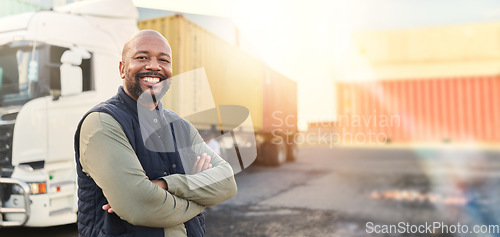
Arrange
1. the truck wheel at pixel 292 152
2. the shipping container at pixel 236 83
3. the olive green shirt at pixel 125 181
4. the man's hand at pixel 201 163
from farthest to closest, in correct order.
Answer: the truck wheel at pixel 292 152 → the shipping container at pixel 236 83 → the man's hand at pixel 201 163 → the olive green shirt at pixel 125 181

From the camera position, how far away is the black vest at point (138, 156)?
1.33 metres

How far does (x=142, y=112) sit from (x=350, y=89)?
21219mm

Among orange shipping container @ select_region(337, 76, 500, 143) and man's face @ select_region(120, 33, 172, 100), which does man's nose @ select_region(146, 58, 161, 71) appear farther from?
orange shipping container @ select_region(337, 76, 500, 143)

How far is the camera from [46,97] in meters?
4.06

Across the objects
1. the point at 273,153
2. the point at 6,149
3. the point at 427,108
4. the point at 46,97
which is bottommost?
the point at 273,153

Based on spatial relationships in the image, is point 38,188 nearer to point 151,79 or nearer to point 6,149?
point 6,149

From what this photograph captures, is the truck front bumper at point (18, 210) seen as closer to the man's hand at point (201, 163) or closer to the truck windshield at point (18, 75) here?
the truck windshield at point (18, 75)

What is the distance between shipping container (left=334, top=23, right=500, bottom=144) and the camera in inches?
779

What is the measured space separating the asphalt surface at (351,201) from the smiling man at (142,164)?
1875 millimetres

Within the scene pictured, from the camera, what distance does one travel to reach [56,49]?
4.17 metres

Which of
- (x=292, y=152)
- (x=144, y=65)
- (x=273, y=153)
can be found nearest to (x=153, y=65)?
(x=144, y=65)

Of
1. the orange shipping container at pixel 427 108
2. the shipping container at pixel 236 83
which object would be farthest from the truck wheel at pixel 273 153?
the orange shipping container at pixel 427 108

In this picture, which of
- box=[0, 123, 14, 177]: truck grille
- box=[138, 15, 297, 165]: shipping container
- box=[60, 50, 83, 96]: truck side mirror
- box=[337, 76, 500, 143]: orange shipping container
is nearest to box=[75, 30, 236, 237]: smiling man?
box=[138, 15, 297, 165]: shipping container

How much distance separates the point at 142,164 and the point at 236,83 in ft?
27.5
